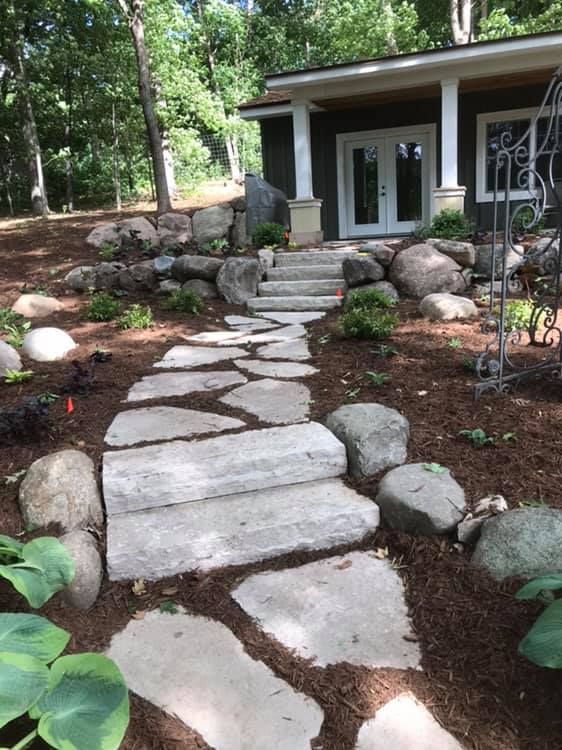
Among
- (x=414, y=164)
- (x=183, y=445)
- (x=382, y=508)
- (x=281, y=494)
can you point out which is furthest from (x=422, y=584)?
(x=414, y=164)

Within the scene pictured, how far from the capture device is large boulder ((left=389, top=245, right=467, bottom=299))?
236 inches

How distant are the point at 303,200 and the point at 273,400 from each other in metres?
6.53

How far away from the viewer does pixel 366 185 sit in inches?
424

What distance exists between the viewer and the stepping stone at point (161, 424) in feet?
8.75

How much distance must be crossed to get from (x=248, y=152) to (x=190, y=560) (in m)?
18.9

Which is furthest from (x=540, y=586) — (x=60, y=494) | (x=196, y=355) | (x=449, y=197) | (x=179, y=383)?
(x=449, y=197)

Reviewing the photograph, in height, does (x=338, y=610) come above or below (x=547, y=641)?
below

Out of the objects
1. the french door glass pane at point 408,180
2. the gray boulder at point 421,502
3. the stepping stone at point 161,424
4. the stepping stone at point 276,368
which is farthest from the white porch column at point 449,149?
the gray boulder at point 421,502

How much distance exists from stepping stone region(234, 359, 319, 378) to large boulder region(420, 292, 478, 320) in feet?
5.39

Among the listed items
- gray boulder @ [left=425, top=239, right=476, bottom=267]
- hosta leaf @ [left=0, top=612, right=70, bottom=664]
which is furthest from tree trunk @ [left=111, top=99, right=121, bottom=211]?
hosta leaf @ [left=0, top=612, right=70, bottom=664]

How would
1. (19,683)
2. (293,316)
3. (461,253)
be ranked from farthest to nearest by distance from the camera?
(461,253) < (293,316) < (19,683)

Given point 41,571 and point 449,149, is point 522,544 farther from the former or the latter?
point 449,149

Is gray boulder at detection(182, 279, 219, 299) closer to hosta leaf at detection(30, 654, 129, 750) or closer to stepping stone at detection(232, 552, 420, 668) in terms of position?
stepping stone at detection(232, 552, 420, 668)

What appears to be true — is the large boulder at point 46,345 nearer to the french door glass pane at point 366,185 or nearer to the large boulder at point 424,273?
the large boulder at point 424,273
